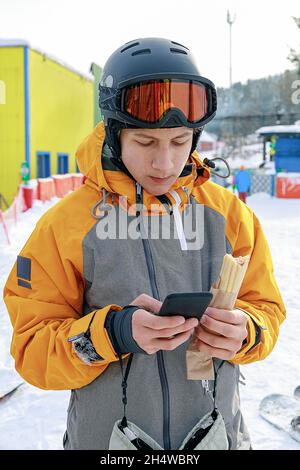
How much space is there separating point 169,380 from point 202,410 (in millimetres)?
160

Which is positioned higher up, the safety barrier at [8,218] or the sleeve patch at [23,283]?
the sleeve patch at [23,283]

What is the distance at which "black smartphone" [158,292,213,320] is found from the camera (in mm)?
1206

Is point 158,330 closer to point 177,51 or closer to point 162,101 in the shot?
point 162,101

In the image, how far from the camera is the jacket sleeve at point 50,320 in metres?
1.46

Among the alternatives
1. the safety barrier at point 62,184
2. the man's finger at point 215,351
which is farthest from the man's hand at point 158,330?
the safety barrier at point 62,184

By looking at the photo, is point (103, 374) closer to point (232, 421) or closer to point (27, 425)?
point (232, 421)

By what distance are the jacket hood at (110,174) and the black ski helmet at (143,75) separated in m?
0.05

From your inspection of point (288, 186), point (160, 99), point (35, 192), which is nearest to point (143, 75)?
point (160, 99)

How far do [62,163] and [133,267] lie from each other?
21765mm

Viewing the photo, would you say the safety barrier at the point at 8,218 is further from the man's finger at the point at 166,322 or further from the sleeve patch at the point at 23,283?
the man's finger at the point at 166,322

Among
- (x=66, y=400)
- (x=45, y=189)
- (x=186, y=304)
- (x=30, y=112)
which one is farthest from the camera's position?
(x=30, y=112)

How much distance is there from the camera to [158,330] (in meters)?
1.28

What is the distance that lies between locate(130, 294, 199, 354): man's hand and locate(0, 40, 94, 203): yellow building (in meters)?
17.1

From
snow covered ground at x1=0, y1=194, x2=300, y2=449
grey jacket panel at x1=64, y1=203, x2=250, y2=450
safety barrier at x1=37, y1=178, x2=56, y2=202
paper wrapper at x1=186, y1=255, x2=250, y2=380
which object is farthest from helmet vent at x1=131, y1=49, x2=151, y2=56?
safety barrier at x1=37, y1=178, x2=56, y2=202
